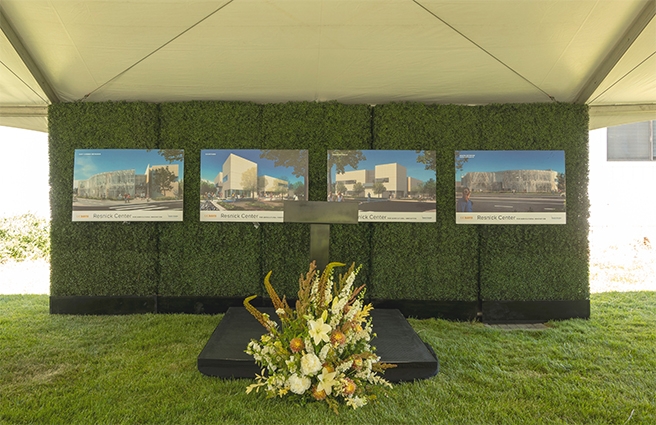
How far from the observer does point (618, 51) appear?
3.58 m

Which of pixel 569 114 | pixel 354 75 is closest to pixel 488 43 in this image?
pixel 354 75

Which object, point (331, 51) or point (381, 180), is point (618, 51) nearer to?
point (381, 180)

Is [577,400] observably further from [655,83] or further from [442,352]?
[655,83]

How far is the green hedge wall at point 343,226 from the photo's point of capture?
14.8 ft

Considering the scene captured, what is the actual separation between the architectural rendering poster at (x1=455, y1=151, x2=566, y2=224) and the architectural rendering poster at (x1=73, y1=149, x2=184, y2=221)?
136 inches

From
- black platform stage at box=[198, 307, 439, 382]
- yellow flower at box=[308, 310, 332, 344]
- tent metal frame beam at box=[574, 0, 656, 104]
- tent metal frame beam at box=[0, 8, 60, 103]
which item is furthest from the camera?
tent metal frame beam at box=[0, 8, 60, 103]

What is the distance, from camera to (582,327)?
4129mm

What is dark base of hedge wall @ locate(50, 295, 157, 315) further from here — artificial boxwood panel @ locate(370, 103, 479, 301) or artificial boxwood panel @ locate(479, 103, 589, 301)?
artificial boxwood panel @ locate(479, 103, 589, 301)

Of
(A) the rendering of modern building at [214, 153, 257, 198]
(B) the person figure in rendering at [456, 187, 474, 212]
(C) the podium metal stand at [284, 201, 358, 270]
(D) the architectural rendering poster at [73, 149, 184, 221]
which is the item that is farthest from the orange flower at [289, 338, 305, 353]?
(B) the person figure in rendering at [456, 187, 474, 212]

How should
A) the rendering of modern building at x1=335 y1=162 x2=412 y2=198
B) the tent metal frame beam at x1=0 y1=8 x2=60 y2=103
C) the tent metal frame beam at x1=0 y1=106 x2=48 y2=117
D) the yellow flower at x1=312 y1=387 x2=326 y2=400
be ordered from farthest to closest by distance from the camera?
the tent metal frame beam at x1=0 y1=106 x2=48 y2=117, the rendering of modern building at x1=335 y1=162 x2=412 y2=198, the tent metal frame beam at x1=0 y1=8 x2=60 y2=103, the yellow flower at x1=312 y1=387 x2=326 y2=400

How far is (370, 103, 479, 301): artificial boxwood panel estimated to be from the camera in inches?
177

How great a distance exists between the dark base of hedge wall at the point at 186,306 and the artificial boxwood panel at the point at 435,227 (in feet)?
0.42

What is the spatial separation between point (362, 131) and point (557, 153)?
7.63 ft

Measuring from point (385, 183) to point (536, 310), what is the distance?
7.79 feet
